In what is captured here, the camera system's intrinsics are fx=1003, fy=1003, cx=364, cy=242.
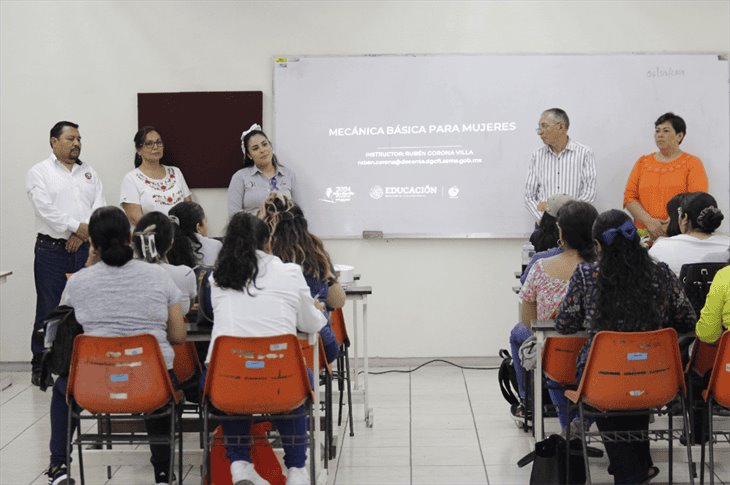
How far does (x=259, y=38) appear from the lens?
7000 mm

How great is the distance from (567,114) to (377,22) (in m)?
1.46

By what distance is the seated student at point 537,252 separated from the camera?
4.96 metres

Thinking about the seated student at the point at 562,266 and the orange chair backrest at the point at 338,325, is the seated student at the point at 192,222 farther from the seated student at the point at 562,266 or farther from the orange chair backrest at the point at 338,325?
the seated student at the point at 562,266

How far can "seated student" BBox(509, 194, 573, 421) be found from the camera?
4.96 m

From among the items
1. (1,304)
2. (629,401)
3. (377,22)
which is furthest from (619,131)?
(1,304)

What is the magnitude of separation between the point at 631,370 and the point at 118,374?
6.50 feet

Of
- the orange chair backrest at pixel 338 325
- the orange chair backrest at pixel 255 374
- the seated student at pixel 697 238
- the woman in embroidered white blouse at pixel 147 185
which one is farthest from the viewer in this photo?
the woman in embroidered white blouse at pixel 147 185

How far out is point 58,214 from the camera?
6562 mm

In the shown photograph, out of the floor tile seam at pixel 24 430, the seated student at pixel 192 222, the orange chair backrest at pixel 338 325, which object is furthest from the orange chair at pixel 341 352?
the floor tile seam at pixel 24 430

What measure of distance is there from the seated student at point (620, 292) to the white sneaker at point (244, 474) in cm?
135

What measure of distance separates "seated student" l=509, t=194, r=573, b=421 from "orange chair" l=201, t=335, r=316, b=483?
4.66 ft

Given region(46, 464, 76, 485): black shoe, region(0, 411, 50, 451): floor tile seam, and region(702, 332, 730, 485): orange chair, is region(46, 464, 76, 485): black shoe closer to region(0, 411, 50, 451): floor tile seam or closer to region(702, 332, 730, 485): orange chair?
region(0, 411, 50, 451): floor tile seam

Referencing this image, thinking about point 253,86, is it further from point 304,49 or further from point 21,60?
point 21,60

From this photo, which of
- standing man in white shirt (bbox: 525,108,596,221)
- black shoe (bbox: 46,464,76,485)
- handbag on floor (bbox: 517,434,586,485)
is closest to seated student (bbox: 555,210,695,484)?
handbag on floor (bbox: 517,434,586,485)
